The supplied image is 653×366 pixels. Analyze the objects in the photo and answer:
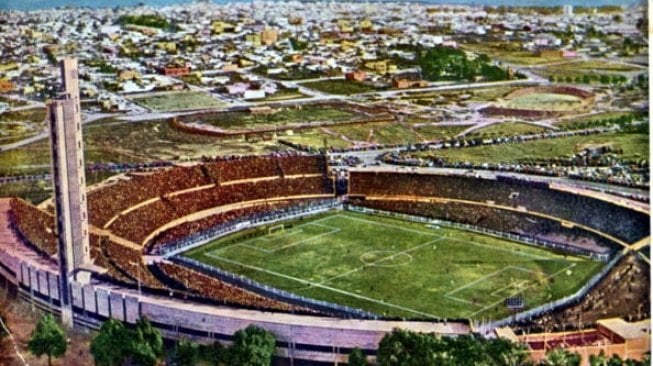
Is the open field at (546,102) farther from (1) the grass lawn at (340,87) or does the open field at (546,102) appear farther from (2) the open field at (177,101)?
(2) the open field at (177,101)

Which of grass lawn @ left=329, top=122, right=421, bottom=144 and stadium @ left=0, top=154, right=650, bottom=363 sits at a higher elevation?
grass lawn @ left=329, top=122, right=421, bottom=144

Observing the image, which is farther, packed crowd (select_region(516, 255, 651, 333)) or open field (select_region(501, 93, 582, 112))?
open field (select_region(501, 93, 582, 112))

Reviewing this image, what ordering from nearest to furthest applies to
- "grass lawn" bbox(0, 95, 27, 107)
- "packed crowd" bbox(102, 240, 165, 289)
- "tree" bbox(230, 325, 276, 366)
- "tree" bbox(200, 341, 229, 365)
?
"tree" bbox(230, 325, 276, 366) < "tree" bbox(200, 341, 229, 365) < "packed crowd" bbox(102, 240, 165, 289) < "grass lawn" bbox(0, 95, 27, 107)

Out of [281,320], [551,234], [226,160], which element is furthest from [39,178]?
[551,234]

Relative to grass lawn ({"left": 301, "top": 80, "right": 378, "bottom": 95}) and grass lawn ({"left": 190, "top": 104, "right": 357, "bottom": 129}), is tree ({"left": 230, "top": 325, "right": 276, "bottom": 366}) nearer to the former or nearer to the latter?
grass lawn ({"left": 190, "top": 104, "right": 357, "bottom": 129})

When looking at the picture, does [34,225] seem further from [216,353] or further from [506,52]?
[506,52]

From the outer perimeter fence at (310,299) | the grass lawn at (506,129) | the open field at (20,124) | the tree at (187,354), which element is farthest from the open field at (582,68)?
the open field at (20,124)

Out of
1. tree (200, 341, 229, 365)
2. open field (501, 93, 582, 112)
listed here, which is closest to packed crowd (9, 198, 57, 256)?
tree (200, 341, 229, 365)
